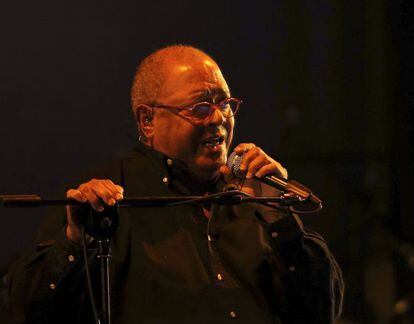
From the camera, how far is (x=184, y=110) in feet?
8.71

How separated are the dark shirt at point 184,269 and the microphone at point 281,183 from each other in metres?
0.23

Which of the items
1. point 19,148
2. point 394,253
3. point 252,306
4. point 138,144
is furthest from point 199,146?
point 394,253

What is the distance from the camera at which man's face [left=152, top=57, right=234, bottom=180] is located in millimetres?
2607

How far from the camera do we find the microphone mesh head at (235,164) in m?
2.33

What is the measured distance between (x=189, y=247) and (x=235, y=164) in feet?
0.98

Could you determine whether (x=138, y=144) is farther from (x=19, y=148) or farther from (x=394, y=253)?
(x=394, y=253)

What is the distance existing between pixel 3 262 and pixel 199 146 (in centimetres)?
130

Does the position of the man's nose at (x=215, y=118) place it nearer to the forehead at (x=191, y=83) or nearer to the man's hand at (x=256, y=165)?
the forehead at (x=191, y=83)

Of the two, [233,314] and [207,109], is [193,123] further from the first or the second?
[233,314]

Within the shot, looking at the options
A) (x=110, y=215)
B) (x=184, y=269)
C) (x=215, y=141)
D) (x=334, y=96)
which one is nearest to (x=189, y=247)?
(x=184, y=269)

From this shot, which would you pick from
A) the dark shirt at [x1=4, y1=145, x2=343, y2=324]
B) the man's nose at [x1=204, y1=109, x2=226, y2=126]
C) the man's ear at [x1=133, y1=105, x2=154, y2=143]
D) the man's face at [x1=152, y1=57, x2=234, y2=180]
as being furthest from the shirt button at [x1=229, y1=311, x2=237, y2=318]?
the man's ear at [x1=133, y1=105, x2=154, y2=143]

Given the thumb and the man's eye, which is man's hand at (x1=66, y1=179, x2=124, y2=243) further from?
the man's eye

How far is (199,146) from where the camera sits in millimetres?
2629

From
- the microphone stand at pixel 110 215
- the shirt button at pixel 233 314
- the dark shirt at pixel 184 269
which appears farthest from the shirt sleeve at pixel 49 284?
the shirt button at pixel 233 314
